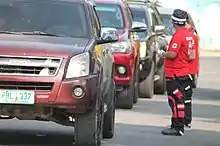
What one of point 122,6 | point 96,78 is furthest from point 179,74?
point 122,6

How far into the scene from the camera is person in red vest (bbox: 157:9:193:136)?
40.7ft

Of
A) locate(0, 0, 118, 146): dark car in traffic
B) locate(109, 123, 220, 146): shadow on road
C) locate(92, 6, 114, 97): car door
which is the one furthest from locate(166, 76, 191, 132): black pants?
locate(0, 0, 118, 146): dark car in traffic

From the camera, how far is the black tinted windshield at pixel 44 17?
1049cm

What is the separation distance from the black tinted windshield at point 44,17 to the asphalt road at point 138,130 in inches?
55.7

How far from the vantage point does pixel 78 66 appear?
31.0ft

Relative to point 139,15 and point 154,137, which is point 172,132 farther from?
point 139,15

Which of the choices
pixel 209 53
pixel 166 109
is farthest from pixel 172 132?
pixel 209 53

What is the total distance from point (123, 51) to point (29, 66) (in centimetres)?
598

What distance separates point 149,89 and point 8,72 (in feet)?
30.5

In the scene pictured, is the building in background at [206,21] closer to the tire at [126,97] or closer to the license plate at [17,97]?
the tire at [126,97]

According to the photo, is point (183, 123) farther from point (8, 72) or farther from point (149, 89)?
point (149, 89)

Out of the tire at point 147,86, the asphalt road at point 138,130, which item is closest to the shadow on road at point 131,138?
the asphalt road at point 138,130

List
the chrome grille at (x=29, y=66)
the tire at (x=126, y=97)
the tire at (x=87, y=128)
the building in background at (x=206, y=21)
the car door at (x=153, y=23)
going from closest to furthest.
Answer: the chrome grille at (x=29, y=66)
the tire at (x=87, y=128)
the tire at (x=126, y=97)
the car door at (x=153, y=23)
the building in background at (x=206, y=21)

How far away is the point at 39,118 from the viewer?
9.83 m
